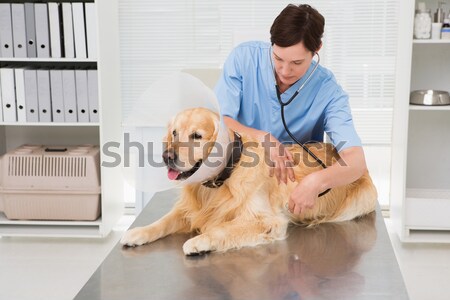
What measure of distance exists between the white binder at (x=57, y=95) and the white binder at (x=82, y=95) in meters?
0.09

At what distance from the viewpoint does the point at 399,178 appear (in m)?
3.41

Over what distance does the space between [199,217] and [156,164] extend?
19cm

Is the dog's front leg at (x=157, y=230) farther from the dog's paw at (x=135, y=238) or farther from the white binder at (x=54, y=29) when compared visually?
the white binder at (x=54, y=29)

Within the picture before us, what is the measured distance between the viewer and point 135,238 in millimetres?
1519

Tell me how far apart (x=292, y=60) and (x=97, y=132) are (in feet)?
7.53

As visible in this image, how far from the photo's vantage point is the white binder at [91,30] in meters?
3.26

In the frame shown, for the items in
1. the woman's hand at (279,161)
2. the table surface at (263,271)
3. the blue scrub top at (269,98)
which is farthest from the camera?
the blue scrub top at (269,98)

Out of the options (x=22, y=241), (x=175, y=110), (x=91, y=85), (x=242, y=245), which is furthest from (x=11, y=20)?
(x=242, y=245)

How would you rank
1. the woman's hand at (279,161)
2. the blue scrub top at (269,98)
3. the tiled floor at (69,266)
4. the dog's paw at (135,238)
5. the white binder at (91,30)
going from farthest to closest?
the white binder at (91,30) < the tiled floor at (69,266) < the blue scrub top at (269,98) < the woman's hand at (279,161) < the dog's paw at (135,238)

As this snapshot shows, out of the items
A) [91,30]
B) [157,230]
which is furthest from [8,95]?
[157,230]

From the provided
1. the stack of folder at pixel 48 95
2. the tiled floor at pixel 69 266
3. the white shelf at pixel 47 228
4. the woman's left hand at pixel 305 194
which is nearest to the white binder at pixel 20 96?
the stack of folder at pixel 48 95

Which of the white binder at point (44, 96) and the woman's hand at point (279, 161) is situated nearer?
the woman's hand at point (279, 161)

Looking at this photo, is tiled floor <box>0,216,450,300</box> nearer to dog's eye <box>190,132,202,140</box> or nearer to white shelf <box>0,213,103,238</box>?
white shelf <box>0,213,103,238</box>

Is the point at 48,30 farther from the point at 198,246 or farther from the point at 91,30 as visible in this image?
the point at 198,246
